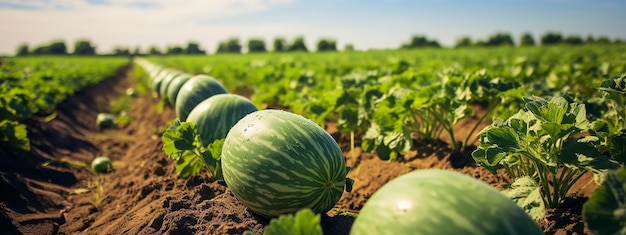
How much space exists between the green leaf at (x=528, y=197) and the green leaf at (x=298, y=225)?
1336 mm

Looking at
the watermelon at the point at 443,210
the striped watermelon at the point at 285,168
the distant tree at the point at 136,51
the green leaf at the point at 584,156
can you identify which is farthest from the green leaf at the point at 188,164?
the distant tree at the point at 136,51

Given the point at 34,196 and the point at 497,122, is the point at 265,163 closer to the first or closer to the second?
the point at 497,122

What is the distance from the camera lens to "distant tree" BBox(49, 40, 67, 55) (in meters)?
95.0

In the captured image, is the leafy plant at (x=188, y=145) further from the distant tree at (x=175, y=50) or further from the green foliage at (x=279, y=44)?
the distant tree at (x=175, y=50)

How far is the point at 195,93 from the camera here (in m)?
6.41

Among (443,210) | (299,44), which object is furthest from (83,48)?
(443,210)

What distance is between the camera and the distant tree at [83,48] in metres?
99.4

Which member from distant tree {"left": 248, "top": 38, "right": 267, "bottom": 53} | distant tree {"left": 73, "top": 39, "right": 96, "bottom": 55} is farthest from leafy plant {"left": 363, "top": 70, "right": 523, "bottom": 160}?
distant tree {"left": 73, "top": 39, "right": 96, "bottom": 55}

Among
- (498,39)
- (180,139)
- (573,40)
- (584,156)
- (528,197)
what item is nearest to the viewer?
(528,197)

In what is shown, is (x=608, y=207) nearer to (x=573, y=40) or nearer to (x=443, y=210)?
(x=443, y=210)

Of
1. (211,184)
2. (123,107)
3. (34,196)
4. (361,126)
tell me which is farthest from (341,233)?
(123,107)

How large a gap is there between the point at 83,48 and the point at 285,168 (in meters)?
112

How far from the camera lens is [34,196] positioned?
4.91 metres

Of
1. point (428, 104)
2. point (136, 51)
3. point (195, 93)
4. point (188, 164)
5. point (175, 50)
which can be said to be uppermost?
point (428, 104)
